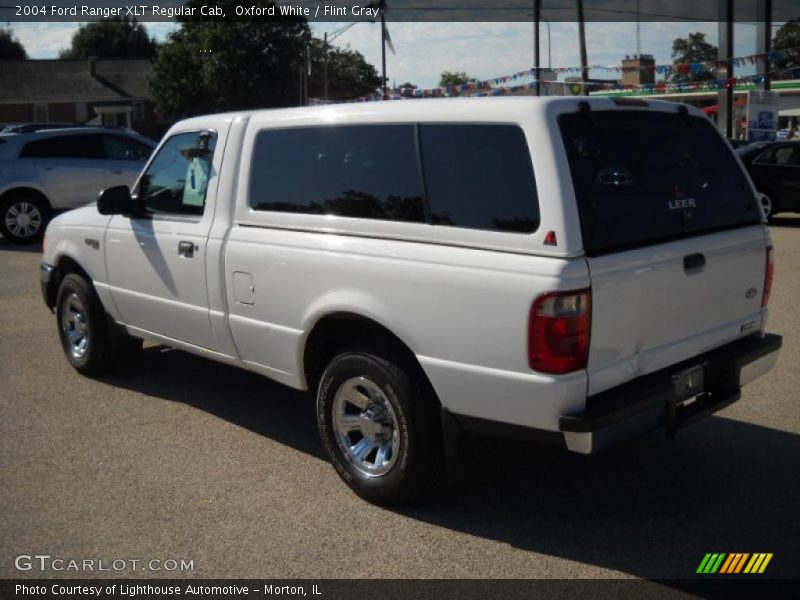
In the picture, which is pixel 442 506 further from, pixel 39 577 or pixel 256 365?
pixel 39 577

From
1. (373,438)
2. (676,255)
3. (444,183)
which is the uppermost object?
(444,183)

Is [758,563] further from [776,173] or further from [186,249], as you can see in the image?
→ [776,173]

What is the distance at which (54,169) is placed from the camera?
14195 mm

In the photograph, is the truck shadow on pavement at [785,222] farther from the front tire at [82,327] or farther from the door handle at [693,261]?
the front tire at [82,327]

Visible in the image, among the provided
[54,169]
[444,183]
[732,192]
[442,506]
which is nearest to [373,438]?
[442,506]

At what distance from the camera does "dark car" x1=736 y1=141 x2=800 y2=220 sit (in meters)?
15.0

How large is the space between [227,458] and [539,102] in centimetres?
264

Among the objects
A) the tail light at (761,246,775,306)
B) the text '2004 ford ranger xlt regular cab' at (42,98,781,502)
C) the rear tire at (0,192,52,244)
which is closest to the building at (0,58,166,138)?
the rear tire at (0,192,52,244)

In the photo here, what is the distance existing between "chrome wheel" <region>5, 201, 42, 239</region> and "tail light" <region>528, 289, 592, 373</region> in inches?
508

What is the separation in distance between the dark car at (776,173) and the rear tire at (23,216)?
12.3 meters

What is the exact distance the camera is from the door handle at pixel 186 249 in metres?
4.98

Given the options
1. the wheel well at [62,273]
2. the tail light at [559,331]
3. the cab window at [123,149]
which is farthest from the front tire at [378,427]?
the cab window at [123,149]

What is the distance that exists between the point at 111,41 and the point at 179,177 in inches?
3827

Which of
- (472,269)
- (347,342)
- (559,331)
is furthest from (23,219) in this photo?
(559,331)
